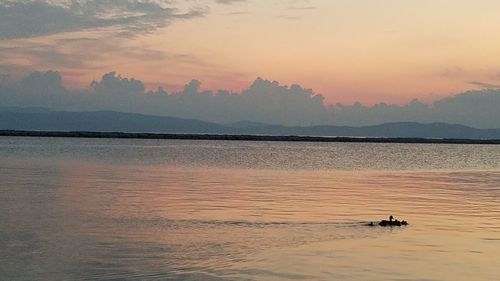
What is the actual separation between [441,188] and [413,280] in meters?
21.7

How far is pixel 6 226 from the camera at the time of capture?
1644cm

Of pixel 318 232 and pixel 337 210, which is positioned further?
pixel 337 210

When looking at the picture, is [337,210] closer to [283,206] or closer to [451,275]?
[283,206]

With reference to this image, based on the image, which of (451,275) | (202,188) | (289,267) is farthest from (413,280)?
(202,188)

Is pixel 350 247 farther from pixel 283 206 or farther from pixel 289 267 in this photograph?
pixel 283 206

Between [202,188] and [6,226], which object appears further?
[202,188]

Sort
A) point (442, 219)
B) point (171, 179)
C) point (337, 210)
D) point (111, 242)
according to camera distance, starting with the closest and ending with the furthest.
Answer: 1. point (111, 242)
2. point (442, 219)
3. point (337, 210)
4. point (171, 179)

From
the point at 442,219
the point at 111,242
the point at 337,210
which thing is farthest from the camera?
the point at 337,210

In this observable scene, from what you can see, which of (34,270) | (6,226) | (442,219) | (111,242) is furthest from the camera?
(442,219)

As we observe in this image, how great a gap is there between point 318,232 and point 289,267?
432cm

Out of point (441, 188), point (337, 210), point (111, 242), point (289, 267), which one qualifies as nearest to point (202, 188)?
point (337, 210)

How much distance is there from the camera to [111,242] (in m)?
14.9

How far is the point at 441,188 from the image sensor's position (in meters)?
32.6

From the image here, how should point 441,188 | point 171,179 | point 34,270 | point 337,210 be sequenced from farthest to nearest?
A: 1. point 171,179
2. point 441,188
3. point 337,210
4. point 34,270
